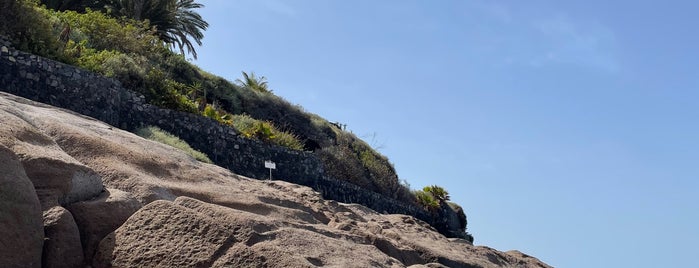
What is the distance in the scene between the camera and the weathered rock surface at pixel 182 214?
5.75 metres

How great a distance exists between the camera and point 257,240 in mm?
5887

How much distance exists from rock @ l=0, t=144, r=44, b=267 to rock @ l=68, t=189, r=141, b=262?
47 cm

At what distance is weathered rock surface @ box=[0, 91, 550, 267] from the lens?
18.9 feet

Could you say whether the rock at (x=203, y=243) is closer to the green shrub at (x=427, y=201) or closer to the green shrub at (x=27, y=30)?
the green shrub at (x=27, y=30)

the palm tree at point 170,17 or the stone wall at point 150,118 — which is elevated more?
the palm tree at point 170,17

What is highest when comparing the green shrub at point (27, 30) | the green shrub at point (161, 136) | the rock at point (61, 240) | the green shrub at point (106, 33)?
the green shrub at point (106, 33)

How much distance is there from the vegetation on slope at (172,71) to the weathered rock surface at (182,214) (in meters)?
9.61

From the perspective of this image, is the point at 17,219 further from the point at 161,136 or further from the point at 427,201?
the point at 427,201

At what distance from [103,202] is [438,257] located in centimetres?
496

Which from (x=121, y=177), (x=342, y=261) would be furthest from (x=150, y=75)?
(x=342, y=261)

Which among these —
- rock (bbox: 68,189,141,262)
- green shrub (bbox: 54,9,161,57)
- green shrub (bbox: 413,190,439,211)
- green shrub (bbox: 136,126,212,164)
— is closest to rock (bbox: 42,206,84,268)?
rock (bbox: 68,189,141,262)

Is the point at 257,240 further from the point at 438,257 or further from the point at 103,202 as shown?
the point at 438,257

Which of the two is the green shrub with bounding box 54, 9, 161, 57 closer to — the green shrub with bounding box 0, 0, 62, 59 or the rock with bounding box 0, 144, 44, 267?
the green shrub with bounding box 0, 0, 62, 59

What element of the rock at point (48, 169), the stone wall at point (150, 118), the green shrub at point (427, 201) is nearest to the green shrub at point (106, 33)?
the stone wall at point (150, 118)
